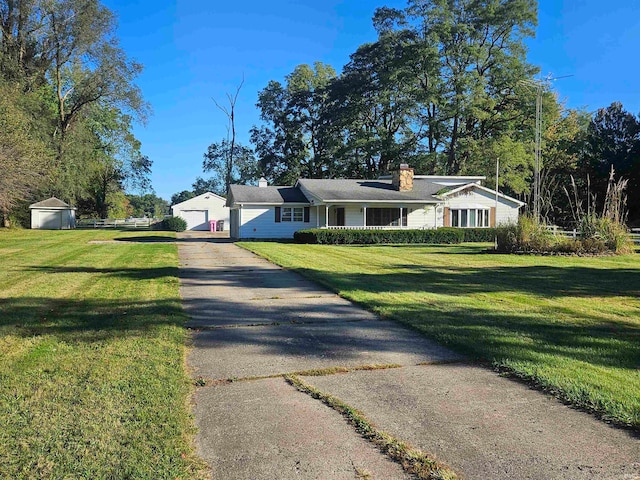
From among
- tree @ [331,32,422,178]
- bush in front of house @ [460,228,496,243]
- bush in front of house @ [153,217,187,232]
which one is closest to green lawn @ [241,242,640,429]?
bush in front of house @ [460,228,496,243]

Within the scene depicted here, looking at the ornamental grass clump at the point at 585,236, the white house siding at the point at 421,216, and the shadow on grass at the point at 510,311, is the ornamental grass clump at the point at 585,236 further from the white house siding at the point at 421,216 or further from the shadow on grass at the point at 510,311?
the white house siding at the point at 421,216

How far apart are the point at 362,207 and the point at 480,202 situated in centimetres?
810

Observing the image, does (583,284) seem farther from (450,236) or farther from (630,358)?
(450,236)

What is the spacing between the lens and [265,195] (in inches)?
1164

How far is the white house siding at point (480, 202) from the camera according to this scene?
30359mm

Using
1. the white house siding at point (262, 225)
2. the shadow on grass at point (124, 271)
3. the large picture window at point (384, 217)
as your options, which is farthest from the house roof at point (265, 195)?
the shadow on grass at point (124, 271)

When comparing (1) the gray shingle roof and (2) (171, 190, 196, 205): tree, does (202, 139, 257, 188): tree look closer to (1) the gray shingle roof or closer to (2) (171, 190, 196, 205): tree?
(1) the gray shingle roof

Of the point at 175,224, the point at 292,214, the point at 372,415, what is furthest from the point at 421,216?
the point at 372,415

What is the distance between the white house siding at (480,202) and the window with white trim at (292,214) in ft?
28.3

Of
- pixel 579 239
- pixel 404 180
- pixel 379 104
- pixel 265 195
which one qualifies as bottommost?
pixel 579 239

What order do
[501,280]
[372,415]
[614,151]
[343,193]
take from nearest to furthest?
1. [372,415]
2. [501,280]
3. [343,193]
4. [614,151]

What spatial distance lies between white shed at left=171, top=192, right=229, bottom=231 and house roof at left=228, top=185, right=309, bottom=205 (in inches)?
744

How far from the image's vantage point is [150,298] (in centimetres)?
808

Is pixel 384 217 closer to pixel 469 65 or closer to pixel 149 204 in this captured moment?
pixel 469 65
